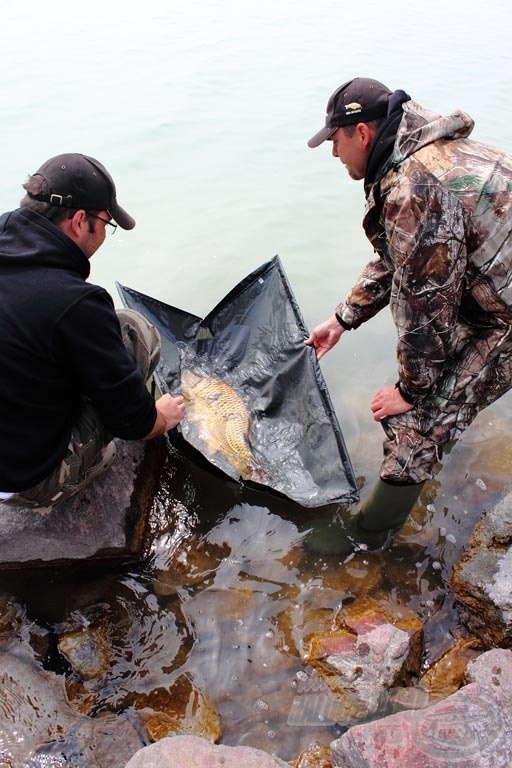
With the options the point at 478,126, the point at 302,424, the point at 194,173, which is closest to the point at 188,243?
the point at 194,173

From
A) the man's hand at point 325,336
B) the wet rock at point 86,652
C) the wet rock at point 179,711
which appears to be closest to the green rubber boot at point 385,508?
the man's hand at point 325,336

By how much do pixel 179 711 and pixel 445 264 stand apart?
238 centimetres

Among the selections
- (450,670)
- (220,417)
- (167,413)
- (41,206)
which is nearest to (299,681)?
(450,670)

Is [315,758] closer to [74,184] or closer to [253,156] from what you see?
[74,184]

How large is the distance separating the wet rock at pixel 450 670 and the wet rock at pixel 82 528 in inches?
66.0

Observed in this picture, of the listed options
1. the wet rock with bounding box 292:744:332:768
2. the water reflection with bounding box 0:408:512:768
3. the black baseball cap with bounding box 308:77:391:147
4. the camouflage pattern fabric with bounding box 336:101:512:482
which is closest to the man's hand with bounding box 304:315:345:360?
the camouflage pattern fabric with bounding box 336:101:512:482

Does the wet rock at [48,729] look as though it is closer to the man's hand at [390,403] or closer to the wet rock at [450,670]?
the wet rock at [450,670]

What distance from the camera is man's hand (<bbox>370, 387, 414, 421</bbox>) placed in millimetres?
3020

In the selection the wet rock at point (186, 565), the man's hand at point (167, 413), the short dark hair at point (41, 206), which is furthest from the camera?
the wet rock at point (186, 565)

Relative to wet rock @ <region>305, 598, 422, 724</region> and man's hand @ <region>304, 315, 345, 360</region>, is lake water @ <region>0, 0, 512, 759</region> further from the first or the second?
man's hand @ <region>304, 315, 345, 360</region>

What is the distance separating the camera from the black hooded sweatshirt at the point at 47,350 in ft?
7.38

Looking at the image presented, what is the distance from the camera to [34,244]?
2295mm

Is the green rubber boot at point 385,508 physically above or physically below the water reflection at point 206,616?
above

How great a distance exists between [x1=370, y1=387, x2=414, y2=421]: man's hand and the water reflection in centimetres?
94
